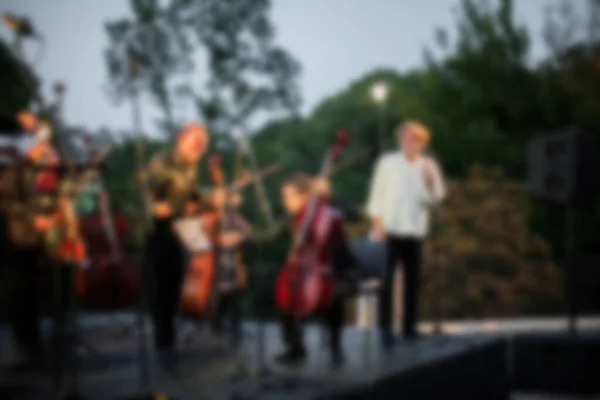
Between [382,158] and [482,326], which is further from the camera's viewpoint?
[482,326]

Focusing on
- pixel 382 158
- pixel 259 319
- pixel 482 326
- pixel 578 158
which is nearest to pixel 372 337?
pixel 382 158

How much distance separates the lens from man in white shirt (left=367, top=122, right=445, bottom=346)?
4512 millimetres

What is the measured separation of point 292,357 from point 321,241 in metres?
0.66

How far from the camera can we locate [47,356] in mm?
3932

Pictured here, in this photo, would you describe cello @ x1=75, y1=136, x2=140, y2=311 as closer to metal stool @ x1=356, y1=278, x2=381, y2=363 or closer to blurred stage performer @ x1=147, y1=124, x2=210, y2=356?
blurred stage performer @ x1=147, y1=124, x2=210, y2=356

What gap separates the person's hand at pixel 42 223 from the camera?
3502mm

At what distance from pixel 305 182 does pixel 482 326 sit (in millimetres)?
4870

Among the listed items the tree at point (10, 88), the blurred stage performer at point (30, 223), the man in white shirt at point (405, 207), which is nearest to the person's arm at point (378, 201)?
the man in white shirt at point (405, 207)

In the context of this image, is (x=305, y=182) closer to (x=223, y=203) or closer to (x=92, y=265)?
(x=223, y=203)

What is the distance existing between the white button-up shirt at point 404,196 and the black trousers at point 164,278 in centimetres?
117

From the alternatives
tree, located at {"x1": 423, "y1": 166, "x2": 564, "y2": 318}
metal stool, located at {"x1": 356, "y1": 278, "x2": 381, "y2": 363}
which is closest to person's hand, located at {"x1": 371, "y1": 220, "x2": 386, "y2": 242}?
metal stool, located at {"x1": 356, "y1": 278, "x2": 381, "y2": 363}

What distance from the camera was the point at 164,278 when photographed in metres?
4.22

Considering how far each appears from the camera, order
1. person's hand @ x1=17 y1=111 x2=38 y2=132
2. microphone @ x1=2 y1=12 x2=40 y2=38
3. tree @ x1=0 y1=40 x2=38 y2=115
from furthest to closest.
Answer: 1. tree @ x1=0 y1=40 x2=38 y2=115
2. person's hand @ x1=17 y1=111 x2=38 y2=132
3. microphone @ x1=2 y1=12 x2=40 y2=38

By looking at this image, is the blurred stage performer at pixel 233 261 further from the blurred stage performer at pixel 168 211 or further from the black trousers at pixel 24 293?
the black trousers at pixel 24 293
